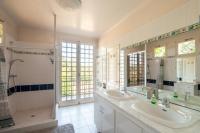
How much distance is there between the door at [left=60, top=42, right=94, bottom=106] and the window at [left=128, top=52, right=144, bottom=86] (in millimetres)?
2060

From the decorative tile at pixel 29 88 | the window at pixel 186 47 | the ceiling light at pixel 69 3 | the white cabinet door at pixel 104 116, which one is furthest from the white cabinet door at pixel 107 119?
the decorative tile at pixel 29 88

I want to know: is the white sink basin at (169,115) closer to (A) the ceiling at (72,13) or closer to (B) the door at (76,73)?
(A) the ceiling at (72,13)

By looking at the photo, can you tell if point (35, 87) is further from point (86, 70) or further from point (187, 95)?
point (187, 95)

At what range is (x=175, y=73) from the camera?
5.06 feet

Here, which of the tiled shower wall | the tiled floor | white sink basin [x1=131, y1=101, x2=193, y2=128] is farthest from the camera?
the tiled shower wall

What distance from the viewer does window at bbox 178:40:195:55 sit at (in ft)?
4.50

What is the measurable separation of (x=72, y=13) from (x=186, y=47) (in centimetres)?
212

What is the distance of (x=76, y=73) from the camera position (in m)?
4.02

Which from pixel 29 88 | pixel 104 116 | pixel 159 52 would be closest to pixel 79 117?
pixel 104 116

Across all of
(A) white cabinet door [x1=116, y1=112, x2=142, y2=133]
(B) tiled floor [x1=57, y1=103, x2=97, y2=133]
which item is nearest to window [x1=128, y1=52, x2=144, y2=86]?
(A) white cabinet door [x1=116, y1=112, x2=142, y2=133]

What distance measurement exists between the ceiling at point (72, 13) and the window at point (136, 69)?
3.04 ft

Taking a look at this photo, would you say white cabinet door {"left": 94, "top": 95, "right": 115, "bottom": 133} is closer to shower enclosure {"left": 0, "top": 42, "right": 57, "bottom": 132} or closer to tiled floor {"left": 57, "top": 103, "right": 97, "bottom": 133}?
tiled floor {"left": 57, "top": 103, "right": 97, "bottom": 133}

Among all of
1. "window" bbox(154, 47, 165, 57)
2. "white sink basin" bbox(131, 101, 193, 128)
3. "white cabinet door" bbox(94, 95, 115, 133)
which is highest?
"window" bbox(154, 47, 165, 57)

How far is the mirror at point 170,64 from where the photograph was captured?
1.35m
